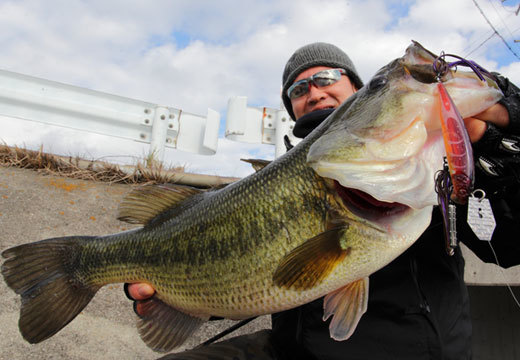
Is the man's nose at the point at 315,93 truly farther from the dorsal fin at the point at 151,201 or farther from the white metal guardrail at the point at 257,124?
the white metal guardrail at the point at 257,124

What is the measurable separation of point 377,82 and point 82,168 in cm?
392

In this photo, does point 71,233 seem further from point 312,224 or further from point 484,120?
point 484,120

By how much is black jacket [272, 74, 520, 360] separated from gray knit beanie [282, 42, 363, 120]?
1.79 m

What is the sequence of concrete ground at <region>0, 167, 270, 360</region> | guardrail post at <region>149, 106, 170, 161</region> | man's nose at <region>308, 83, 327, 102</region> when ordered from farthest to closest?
guardrail post at <region>149, 106, 170, 161</region> < man's nose at <region>308, 83, 327, 102</region> < concrete ground at <region>0, 167, 270, 360</region>

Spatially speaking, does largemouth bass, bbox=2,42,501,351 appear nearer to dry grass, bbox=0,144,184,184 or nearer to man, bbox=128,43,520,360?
man, bbox=128,43,520,360

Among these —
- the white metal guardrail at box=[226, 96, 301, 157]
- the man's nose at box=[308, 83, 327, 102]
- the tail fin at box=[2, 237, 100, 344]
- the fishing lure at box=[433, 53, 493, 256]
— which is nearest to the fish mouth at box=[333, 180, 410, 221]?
the fishing lure at box=[433, 53, 493, 256]

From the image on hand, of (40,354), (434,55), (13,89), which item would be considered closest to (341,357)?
(434,55)

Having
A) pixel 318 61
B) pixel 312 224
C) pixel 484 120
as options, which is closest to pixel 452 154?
pixel 484 120

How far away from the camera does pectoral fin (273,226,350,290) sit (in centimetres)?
142

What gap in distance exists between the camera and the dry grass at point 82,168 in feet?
14.0

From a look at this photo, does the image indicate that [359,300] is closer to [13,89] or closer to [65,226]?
[65,226]

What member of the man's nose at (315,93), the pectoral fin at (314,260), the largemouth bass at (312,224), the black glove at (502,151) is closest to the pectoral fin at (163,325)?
the largemouth bass at (312,224)

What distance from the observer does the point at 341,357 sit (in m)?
1.93

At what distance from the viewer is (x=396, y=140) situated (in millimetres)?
1313
